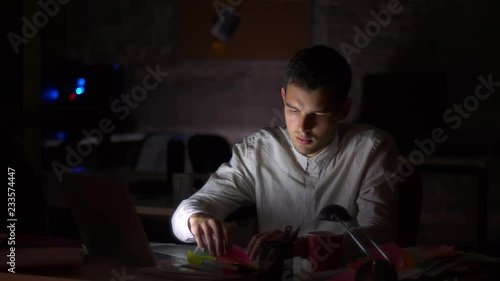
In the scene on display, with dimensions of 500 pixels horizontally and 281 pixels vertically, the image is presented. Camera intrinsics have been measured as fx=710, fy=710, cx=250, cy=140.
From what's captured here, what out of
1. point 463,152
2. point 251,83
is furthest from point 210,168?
point 463,152

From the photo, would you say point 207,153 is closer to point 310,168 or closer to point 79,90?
point 79,90

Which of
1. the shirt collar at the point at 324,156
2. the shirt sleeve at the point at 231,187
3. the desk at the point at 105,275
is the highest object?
the shirt collar at the point at 324,156

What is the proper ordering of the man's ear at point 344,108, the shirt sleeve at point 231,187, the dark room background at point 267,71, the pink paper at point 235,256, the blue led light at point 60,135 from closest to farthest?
the pink paper at point 235,256 < the man's ear at point 344,108 < the shirt sleeve at point 231,187 < the dark room background at point 267,71 < the blue led light at point 60,135

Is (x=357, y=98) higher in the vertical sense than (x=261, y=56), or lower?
lower

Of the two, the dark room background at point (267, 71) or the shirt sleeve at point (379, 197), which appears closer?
the shirt sleeve at point (379, 197)

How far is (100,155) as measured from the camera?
5.79m

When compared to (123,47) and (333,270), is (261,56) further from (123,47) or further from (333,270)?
(333,270)

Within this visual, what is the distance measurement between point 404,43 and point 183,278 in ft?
13.4

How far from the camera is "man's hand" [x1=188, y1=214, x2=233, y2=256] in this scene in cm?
184

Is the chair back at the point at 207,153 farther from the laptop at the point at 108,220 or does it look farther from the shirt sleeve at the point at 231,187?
the laptop at the point at 108,220

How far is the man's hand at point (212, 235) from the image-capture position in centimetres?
184

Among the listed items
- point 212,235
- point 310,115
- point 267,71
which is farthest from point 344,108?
point 267,71

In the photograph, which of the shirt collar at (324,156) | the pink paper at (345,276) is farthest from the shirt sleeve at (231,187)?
the pink paper at (345,276)

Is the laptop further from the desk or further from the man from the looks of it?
the man
